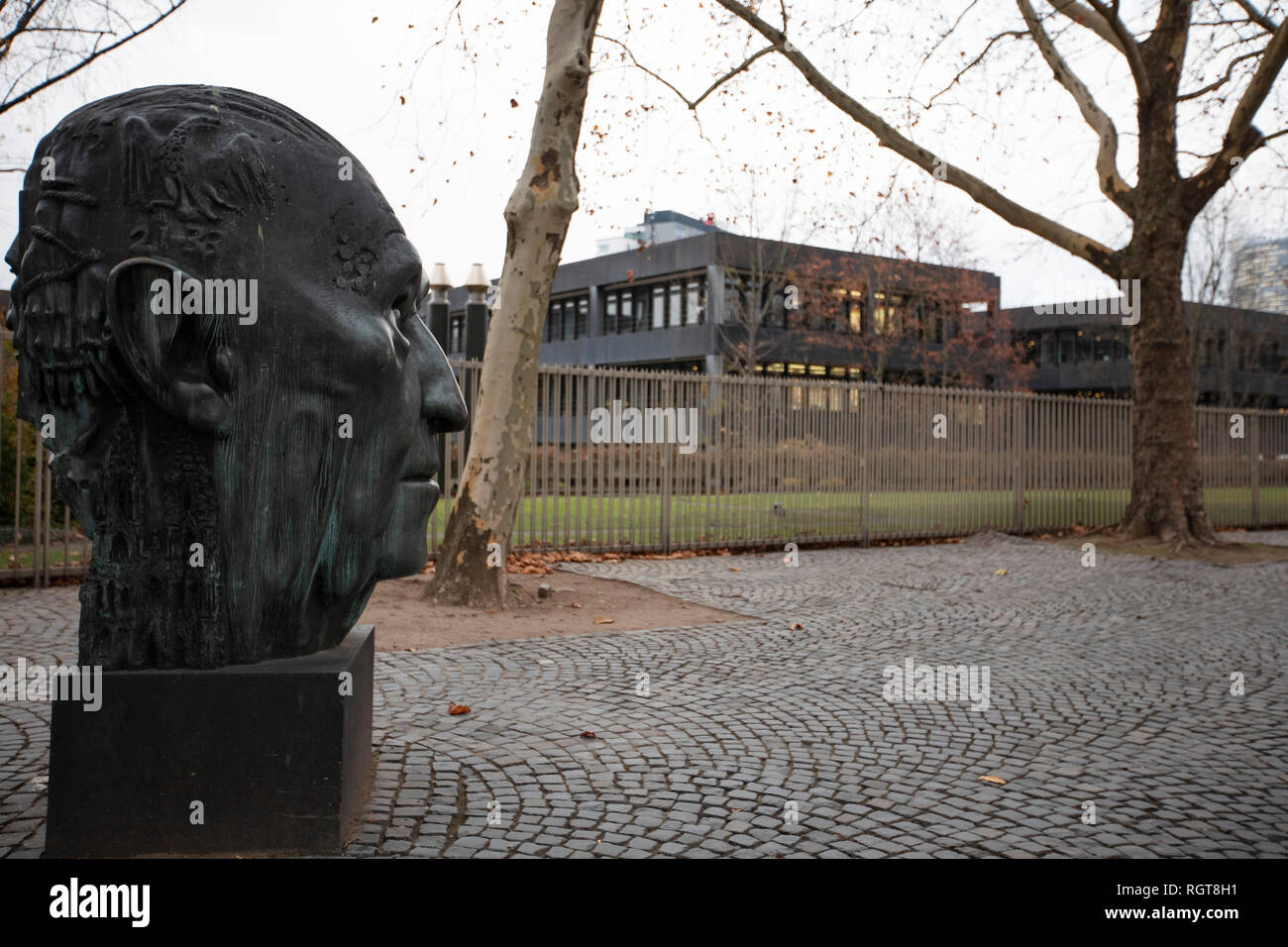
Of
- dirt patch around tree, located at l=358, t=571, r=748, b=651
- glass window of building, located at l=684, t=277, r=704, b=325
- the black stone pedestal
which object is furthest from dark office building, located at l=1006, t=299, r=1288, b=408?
the black stone pedestal

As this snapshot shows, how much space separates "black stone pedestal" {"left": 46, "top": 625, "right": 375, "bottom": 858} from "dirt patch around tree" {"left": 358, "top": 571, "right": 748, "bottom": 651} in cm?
330

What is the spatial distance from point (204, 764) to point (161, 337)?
4.33ft

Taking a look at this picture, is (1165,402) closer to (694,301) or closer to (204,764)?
(204,764)

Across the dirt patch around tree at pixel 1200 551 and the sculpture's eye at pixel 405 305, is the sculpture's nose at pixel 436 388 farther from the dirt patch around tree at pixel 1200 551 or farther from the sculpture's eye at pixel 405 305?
the dirt patch around tree at pixel 1200 551

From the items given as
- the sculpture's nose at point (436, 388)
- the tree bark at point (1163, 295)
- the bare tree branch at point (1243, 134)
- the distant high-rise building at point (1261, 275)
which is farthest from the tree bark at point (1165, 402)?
→ the distant high-rise building at point (1261, 275)

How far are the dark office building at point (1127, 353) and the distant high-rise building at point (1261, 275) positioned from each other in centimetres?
113

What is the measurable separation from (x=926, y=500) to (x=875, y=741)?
427 inches

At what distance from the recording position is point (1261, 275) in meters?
36.8

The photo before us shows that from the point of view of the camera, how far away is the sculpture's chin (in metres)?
3.38

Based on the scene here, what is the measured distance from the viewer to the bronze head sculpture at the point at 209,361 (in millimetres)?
2846

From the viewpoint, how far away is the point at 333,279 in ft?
10.2

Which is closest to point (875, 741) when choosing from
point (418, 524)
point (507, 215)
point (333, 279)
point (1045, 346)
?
point (418, 524)

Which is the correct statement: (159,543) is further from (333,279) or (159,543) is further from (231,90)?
(231,90)

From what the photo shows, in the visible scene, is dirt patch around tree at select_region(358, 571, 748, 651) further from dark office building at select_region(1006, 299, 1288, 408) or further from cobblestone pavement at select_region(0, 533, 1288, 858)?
dark office building at select_region(1006, 299, 1288, 408)
